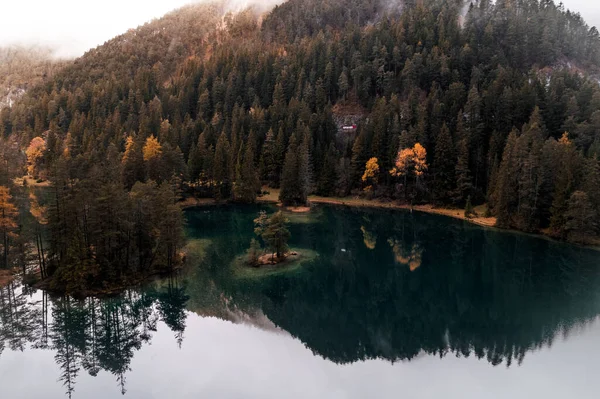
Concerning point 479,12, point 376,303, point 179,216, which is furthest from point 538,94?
point 179,216

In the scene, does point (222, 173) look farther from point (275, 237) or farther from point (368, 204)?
point (275, 237)

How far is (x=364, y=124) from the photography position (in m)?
128

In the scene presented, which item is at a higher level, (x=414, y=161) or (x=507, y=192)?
(x=414, y=161)

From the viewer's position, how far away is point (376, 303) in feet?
172

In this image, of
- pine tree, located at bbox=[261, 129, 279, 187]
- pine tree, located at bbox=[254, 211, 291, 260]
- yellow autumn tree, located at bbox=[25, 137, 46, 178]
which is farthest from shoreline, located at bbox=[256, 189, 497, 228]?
yellow autumn tree, located at bbox=[25, 137, 46, 178]

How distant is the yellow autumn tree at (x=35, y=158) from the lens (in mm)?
130000

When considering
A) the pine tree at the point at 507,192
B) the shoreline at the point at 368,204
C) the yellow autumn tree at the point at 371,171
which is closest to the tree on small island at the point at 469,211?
the shoreline at the point at 368,204

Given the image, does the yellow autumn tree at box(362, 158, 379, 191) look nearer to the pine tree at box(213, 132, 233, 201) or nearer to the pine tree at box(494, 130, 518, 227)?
the pine tree at box(494, 130, 518, 227)

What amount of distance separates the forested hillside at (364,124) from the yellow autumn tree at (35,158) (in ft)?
1.92

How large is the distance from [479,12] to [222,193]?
363 feet

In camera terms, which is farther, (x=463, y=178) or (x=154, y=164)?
(x=463, y=178)

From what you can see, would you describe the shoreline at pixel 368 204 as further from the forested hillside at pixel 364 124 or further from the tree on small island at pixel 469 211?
the forested hillside at pixel 364 124

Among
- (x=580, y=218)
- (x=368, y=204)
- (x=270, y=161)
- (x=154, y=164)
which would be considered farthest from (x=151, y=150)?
(x=580, y=218)

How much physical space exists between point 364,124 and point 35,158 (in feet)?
320
